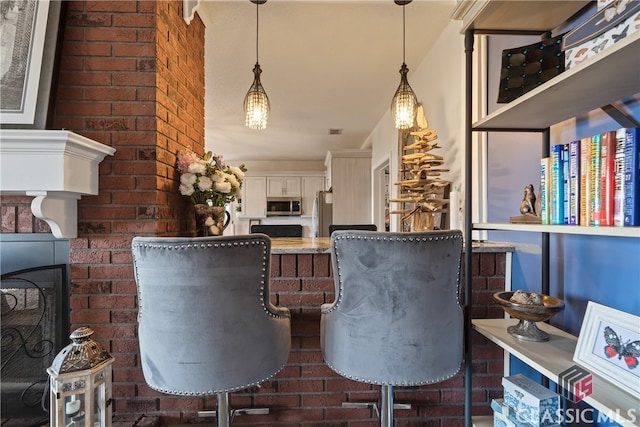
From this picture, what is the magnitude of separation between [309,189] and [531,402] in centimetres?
566

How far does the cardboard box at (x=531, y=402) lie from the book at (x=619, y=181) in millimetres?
673

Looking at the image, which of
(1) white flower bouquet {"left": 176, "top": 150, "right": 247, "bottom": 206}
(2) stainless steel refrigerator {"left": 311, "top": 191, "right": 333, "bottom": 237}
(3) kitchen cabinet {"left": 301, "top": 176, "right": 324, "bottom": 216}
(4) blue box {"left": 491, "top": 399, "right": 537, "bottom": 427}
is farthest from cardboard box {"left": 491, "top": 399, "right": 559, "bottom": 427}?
(3) kitchen cabinet {"left": 301, "top": 176, "right": 324, "bottom": 216}

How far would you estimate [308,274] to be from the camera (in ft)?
4.95

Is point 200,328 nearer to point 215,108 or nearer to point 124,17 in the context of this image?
point 124,17

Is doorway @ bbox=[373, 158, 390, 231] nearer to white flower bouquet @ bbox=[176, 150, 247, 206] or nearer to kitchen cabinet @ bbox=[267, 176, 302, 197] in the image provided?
kitchen cabinet @ bbox=[267, 176, 302, 197]

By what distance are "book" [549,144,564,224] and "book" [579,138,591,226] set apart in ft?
0.24

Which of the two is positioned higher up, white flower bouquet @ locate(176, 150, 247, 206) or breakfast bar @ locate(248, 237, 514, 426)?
white flower bouquet @ locate(176, 150, 247, 206)

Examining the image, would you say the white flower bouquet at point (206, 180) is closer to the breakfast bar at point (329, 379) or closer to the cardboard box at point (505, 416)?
the breakfast bar at point (329, 379)

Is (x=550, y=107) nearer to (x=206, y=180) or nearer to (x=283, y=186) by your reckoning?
(x=206, y=180)

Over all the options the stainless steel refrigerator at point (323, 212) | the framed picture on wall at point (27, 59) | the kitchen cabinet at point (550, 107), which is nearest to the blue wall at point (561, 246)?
the kitchen cabinet at point (550, 107)

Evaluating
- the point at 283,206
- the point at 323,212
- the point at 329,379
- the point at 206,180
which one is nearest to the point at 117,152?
the point at 206,180

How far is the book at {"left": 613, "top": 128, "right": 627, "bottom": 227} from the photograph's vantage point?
0.76 meters

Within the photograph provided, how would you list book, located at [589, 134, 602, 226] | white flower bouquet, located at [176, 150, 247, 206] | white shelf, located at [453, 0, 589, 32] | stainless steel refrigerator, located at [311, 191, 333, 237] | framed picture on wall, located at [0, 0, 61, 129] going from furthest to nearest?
stainless steel refrigerator, located at [311, 191, 333, 237] → white flower bouquet, located at [176, 150, 247, 206] → framed picture on wall, located at [0, 0, 61, 129] → white shelf, located at [453, 0, 589, 32] → book, located at [589, 134, 602, 226]

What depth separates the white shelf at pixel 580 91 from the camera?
2.44ft
